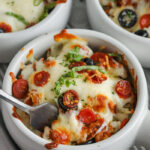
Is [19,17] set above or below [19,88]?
above

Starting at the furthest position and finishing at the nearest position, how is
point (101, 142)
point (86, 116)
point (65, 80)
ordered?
point (65, 80), point (86, 116), point (101, 142)

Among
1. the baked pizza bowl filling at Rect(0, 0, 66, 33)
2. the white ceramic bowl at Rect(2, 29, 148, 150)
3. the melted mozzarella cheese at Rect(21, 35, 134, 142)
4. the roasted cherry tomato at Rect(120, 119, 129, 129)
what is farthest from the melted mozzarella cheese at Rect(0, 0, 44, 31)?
the roasted cherry tomato at Rect(120, 119, 129, 129)

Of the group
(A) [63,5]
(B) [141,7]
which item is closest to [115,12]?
(B) [141,7]

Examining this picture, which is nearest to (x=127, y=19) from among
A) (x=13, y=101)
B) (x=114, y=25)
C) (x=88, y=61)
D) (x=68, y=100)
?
(x=114, y=25)

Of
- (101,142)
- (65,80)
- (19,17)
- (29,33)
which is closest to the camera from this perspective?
(101,142)

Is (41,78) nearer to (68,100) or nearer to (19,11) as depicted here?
(68,100)

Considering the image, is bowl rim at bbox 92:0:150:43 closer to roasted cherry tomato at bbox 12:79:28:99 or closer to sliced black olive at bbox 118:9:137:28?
sliced black olive at bbox 118:9:137:28

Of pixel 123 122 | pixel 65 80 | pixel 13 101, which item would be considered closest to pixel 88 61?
pixel 65 80

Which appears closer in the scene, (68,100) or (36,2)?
(68,100)

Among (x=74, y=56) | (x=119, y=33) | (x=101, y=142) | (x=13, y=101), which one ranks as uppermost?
(x=119, y=33)
